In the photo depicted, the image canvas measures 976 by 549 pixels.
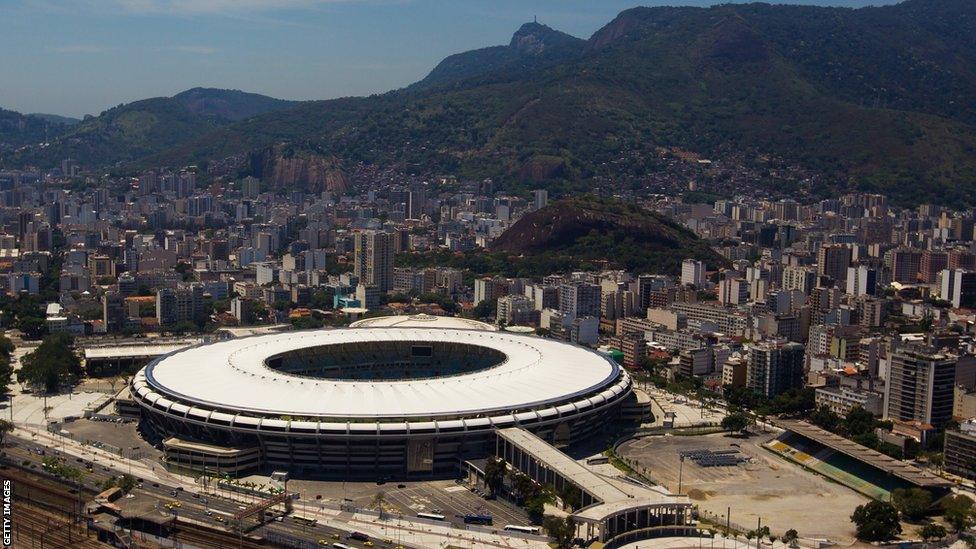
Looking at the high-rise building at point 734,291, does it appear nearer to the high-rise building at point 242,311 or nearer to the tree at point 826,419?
the tree at point 826,419

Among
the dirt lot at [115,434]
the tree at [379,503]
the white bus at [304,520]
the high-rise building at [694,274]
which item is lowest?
the dirt lot at [115,434]

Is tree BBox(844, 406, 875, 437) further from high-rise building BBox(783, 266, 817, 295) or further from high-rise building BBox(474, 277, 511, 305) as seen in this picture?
high-rise building BBox(474, 277, 511, 305)

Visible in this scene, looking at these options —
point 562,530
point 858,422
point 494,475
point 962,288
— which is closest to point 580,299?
point 962,288

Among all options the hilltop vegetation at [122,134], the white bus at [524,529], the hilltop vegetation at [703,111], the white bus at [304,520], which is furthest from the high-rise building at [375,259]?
the hilltop vegetation at [122,134]

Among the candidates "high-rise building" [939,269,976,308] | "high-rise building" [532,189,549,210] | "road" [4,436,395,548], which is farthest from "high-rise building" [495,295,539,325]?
"high-rise building" [532,189,549,210]

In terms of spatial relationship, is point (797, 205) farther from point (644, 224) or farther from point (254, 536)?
point (254, 536)

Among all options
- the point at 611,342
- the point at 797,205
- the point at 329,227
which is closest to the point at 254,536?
the point at 611,342
